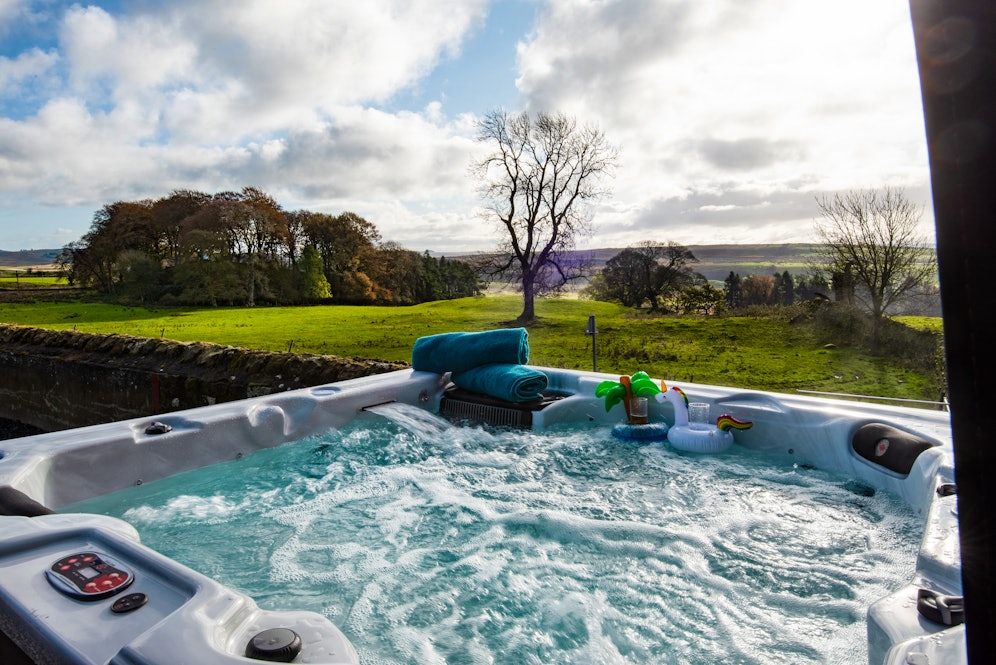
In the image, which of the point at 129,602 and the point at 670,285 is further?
the point at 670,285

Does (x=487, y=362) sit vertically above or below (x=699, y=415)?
above

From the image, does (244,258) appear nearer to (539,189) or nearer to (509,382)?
(539,189)

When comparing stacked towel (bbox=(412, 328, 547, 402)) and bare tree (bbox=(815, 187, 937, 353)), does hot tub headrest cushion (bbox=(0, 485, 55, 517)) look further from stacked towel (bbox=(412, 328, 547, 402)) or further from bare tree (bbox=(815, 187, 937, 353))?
bare tree (bbox=(815, 187, 937, 353))

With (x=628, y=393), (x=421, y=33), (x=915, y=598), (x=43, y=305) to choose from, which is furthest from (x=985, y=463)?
(x=43, y=305)

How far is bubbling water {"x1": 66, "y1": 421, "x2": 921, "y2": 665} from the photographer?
4.78ft

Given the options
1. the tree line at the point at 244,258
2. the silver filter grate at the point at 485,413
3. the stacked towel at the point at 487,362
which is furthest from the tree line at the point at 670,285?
the tree line at the point at 244,258

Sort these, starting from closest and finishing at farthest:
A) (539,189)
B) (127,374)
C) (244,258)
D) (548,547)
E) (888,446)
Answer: (548,547)
(888,446)
(127,374)
(539,189)
(244,258)

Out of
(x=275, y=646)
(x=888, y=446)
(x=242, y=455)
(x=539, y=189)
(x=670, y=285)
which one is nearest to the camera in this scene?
(x=275, y=646)

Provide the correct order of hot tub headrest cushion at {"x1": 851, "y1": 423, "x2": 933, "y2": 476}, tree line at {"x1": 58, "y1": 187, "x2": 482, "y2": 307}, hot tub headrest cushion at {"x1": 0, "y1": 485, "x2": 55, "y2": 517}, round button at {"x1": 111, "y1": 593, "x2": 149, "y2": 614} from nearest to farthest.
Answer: round button at {"x1": 111, "y1": 593, "x2": 149, "y2": 614}
hot tub headrest cushion at {"x1": 0, "y1": 485, "x2": 55, "y2": 517}
hot tub headrest cushion at {"x1": 851, "y1": 423, "x2": 933, "y2": 476}
tree line at {"x1": 58, "y1": 187, "x2": 482, "y2": 307}

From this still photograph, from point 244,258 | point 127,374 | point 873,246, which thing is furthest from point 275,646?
point 244,258

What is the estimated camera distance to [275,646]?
1024 millimetres

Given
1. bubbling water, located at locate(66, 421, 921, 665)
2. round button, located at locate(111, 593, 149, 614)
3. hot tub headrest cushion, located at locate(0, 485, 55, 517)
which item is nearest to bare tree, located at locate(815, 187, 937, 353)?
bubbling water, located at locate(66, 421, 921, 665)

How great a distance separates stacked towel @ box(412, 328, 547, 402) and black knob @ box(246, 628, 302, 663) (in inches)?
87.7

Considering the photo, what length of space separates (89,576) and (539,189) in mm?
9135
